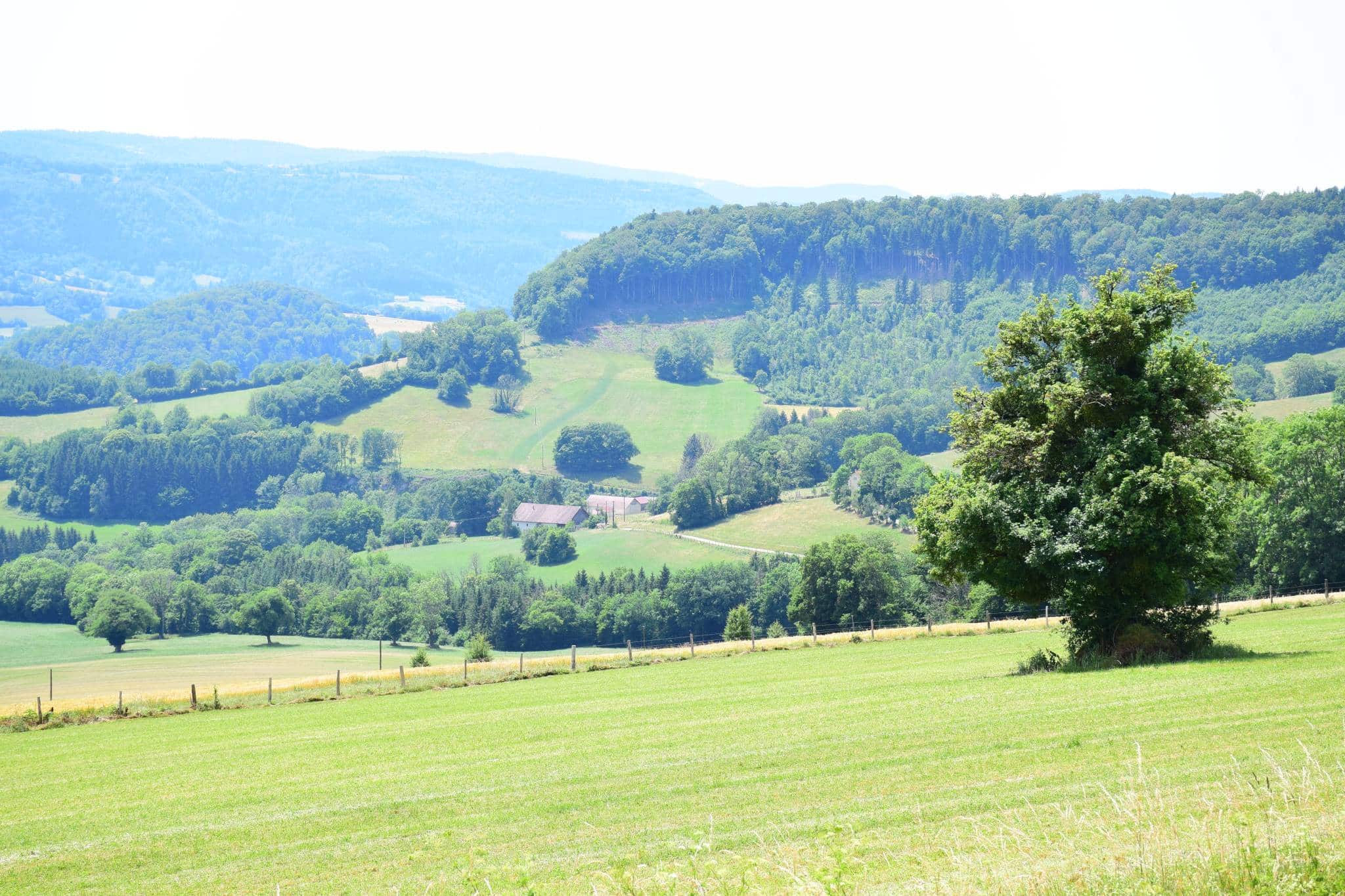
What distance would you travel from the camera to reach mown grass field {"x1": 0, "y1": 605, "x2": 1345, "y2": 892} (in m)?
14.8

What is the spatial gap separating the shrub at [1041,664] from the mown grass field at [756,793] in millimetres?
846

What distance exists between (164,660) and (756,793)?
110160 mm

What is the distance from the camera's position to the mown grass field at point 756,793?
14.8 m

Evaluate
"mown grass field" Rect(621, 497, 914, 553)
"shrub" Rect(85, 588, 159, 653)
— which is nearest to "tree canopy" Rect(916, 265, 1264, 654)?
"shrub" Rect(85, 588, 159, 653)

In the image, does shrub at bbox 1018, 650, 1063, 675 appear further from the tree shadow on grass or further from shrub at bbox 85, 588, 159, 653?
shrub at bbox 85, 588, 159, 653

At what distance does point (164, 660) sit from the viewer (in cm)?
12000

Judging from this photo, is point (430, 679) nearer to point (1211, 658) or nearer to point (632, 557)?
point (1211, 658)

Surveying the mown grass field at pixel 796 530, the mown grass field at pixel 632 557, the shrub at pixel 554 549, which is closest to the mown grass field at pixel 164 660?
the mown grass field at pixel 632 557

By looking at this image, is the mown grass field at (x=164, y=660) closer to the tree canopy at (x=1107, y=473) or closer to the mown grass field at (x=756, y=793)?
the mown grass field at (x=756, y=793)

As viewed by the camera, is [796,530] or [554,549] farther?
[554,549]

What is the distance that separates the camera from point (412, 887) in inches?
705

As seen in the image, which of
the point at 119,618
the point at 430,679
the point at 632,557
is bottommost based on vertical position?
the point at 632,557

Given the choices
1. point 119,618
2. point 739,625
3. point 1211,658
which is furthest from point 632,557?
point 1211,658

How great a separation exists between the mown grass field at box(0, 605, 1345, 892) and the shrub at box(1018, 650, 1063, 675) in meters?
0.85
